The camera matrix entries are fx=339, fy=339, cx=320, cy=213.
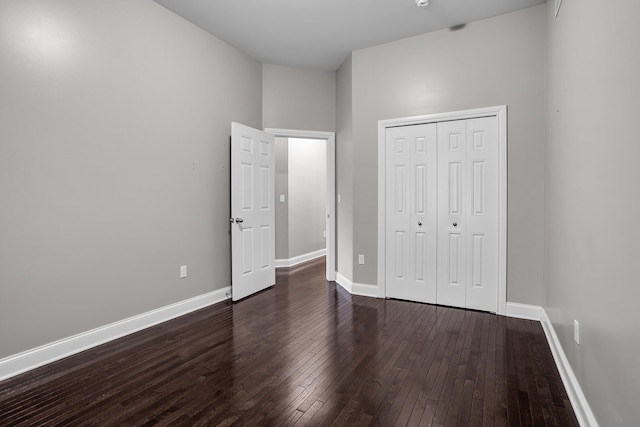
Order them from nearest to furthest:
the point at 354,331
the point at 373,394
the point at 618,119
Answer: the point at 618,119 < the point at 373,394 < the point at 354,331

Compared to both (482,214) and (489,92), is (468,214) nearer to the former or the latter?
(482,214)

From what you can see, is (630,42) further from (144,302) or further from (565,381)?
(144,302)

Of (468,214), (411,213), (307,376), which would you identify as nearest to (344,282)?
(411,213)

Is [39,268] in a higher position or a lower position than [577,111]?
lower

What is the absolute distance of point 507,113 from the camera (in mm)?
3354

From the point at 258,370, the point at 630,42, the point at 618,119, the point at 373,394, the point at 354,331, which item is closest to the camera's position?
the point at 630,42

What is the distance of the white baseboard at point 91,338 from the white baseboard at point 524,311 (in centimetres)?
315

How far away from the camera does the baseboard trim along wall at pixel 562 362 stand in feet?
Answer: 5.63

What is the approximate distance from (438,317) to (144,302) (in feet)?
9.19

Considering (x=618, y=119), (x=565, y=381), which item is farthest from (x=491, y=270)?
(x=618, y=119)

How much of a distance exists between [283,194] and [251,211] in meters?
1.73

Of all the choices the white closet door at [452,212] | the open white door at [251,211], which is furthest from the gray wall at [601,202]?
the open white door at [251,211]

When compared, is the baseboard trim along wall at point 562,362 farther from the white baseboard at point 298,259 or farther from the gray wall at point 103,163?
the white baseboard at point 298,259

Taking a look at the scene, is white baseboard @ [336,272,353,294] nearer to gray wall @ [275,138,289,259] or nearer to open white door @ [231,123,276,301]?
open white door @ [231,123,276,301]
